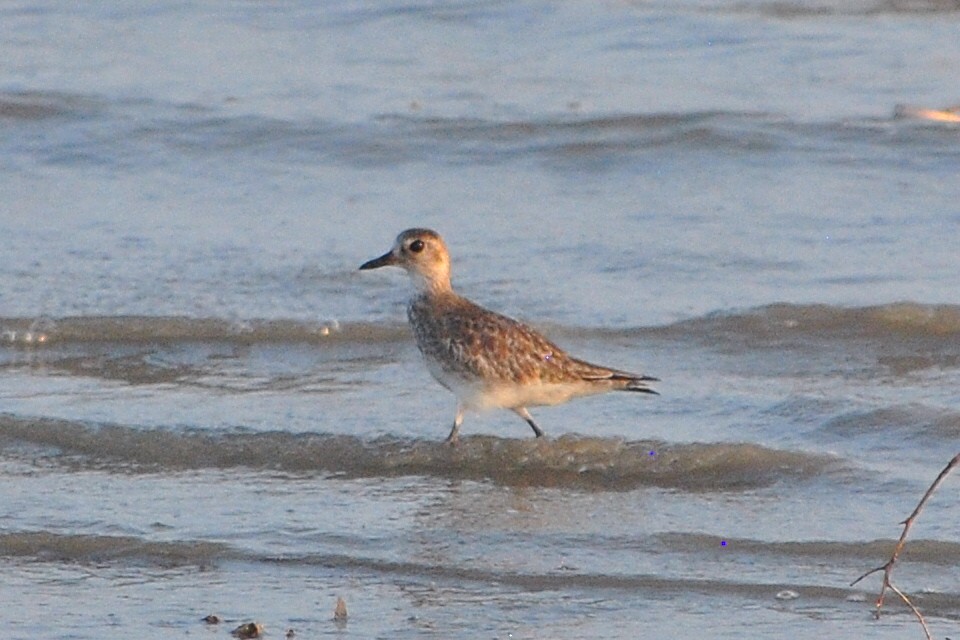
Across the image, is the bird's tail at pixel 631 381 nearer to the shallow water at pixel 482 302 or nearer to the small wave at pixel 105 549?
the shallow water at pixel 482 302

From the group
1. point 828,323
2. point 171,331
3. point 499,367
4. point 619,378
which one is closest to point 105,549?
point 499,367

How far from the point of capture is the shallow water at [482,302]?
18.3 ft

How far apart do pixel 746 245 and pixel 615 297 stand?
3.24 feet

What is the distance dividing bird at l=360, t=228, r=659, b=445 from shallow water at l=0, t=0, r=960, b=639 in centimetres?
16

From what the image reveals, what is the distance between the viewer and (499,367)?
7059 millimetres

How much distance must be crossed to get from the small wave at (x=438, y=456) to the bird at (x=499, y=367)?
16 cm

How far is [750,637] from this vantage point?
5.04m

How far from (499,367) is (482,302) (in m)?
1.94

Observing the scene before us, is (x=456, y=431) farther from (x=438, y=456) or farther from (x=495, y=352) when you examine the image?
(x=495, y=352)

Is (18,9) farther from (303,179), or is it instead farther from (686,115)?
(686,115)

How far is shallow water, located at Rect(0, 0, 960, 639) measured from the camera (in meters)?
5.57

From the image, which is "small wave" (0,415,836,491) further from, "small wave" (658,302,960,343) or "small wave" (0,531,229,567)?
"small wave" (658,302,960,343)

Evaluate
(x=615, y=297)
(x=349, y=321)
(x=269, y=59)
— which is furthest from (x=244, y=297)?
(x=269, y=59)

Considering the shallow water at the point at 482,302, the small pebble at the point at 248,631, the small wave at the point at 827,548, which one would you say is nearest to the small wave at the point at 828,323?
the shallow water at the point at 482,302
